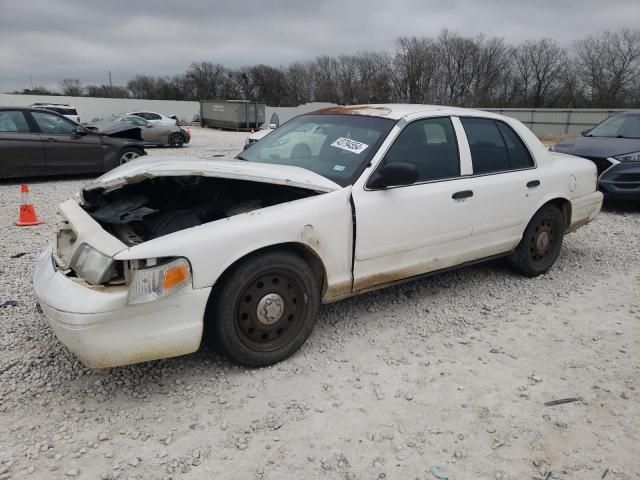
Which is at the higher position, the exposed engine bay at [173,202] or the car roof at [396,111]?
→ the car roof at [396,111]

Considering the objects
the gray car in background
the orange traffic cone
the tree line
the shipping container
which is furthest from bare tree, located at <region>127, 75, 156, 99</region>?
the orange traffic cone

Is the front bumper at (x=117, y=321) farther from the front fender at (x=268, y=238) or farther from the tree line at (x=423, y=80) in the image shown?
the tree line at (x=423, y=80)

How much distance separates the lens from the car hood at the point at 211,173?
2840 mm

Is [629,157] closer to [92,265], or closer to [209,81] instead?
[92,265]

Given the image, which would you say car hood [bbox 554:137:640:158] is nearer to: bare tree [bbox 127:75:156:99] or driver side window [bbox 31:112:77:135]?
driver side window [bbox 31:112:77:135]

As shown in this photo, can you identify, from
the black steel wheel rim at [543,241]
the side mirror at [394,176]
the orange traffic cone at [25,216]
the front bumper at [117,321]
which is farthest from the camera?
the orange traffic cone at [25,216]

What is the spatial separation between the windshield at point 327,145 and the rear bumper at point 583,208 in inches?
96.6

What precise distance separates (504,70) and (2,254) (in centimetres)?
6545

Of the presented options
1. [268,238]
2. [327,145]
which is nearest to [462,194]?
[327,145]

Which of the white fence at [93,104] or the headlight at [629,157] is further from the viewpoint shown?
the white fence at [93,104]

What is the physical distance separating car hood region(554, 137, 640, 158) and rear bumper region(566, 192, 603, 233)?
3.18 m

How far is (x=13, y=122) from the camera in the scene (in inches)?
360

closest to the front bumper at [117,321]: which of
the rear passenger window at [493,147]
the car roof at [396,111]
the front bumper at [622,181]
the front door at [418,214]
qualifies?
the front door at [418,214]

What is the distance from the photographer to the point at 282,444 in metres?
2.38
